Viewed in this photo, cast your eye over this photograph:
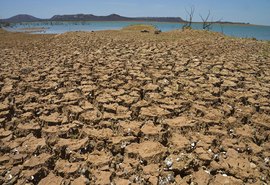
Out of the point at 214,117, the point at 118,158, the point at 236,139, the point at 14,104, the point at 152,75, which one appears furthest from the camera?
the point at 152,75

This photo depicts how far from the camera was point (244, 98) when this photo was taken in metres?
→ 3.17

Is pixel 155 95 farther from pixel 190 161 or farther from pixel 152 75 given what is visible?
pixel 190 161

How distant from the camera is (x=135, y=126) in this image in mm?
2463

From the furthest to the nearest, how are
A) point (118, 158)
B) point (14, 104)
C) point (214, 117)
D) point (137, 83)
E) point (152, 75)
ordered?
point (152, 75)
point (137, 83)
point (14, 104)
point (214, 117)
point (118, 158)

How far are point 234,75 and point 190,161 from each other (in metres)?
2.67

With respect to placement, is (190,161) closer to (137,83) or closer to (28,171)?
(28,171)

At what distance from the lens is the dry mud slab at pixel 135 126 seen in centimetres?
183

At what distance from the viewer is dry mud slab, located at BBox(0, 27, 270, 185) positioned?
1.83 metres

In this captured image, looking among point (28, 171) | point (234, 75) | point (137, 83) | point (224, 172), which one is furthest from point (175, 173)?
point (234, 75)

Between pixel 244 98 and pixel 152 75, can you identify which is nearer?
pixel 244 98

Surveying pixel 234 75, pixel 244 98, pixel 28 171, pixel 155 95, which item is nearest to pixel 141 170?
pixel 28 171

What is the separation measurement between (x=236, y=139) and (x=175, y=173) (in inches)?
30.7

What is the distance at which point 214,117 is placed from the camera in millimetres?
2652

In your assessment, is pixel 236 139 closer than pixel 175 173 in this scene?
No
